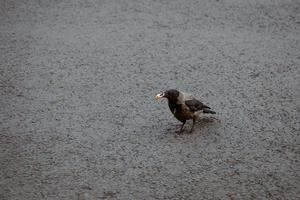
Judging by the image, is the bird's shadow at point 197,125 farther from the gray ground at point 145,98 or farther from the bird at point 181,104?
the bird at point 181,104

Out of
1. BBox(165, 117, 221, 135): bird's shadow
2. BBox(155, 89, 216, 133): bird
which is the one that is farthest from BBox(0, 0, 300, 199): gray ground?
BBox(155, 89, 216, 133): bird

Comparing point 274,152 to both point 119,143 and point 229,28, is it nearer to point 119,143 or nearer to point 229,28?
point 119,143

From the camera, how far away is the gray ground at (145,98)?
12.2 feet

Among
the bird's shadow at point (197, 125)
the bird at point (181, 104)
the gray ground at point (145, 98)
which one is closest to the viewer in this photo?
the gray ground at point (145, 98)

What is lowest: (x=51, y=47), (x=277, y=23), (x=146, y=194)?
(x=146, y=194)

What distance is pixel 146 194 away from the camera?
3518 millimetres

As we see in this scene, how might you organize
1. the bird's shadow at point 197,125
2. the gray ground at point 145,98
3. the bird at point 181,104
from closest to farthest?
the gray ground at point 145,98 < the bird at point 181,104 < the bird's shadow at point 197,125

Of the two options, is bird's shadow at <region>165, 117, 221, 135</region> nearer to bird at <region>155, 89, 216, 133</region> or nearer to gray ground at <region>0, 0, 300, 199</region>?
gray ground at <region>0, 0, 300, 199</region>

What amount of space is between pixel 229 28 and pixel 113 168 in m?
3.69

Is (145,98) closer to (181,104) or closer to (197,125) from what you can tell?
(197,125)

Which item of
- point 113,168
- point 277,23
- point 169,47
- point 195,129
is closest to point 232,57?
point 169,47

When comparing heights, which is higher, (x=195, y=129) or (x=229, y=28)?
(x=229, y=28)

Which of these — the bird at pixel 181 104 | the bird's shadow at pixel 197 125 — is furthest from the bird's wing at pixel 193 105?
the bird's shadow at pixel 197 125

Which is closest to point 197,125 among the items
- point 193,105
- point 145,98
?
point 193,105
